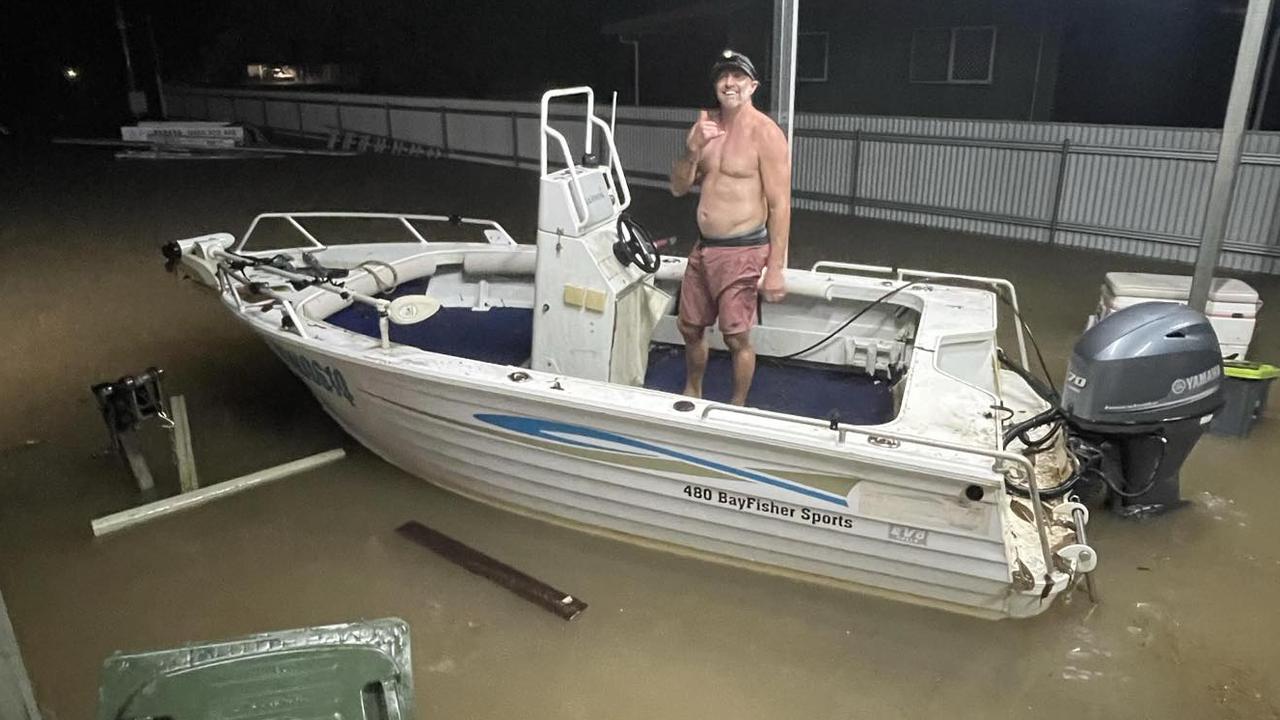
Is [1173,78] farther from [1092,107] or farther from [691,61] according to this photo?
[691,61]

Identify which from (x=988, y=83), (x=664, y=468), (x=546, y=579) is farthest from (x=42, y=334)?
(x=988, y=83)

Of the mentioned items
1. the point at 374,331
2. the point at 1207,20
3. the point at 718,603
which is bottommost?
the point at 718,603

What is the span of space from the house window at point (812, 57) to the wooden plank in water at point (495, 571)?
8.23m

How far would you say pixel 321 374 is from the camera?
3559 mm

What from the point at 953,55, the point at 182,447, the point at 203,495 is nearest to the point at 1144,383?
the point at 203,495

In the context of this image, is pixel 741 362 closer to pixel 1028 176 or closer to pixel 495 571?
pixel 495 571

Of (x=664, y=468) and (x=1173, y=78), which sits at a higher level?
(x=1173, y=78)

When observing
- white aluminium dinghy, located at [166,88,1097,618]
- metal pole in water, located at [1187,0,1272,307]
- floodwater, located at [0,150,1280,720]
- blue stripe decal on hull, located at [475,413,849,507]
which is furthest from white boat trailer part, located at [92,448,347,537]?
metal pole in water, located at [1187,0,1272,307]

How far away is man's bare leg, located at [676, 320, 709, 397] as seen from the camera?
359 cm

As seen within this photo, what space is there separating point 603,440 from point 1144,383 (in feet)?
6.04

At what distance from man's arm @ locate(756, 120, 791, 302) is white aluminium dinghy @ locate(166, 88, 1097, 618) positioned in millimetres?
465

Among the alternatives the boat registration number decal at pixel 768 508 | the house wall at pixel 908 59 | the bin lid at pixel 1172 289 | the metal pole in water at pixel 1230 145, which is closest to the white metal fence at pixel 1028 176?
the house wall at pixel 908 59

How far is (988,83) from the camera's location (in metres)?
9.08

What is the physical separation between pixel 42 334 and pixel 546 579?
15.0 feet
